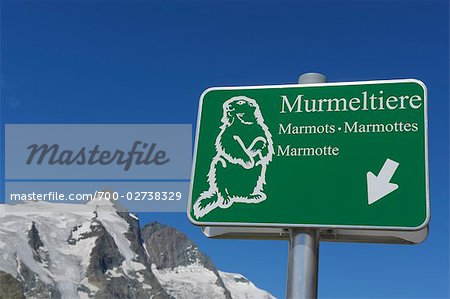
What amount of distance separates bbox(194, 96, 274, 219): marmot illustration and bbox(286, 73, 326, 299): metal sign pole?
331mm

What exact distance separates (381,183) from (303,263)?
25.3 inches

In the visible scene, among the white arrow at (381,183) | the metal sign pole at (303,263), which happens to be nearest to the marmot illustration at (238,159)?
the metal sign pole at (303,263)

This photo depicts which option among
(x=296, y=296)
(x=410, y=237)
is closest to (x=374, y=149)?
(x=410, y=237)

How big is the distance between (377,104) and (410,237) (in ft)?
2.74

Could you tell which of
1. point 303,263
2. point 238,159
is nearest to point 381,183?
point 303,263

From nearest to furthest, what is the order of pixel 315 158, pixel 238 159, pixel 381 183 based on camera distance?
1. pixel 381 183
2. pixel 315 158
3. pixel 238 159

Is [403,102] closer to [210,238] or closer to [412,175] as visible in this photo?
[412,175]

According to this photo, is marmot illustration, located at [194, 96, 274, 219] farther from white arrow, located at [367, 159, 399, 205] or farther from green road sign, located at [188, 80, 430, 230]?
white arrow, located at [367, 159, 399, 205]

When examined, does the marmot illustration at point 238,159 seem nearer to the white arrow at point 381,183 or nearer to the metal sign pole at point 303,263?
the metal sign pole at point 303,263

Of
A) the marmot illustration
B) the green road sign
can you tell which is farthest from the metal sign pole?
the marmot illustration

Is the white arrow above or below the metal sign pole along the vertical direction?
above

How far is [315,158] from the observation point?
12.8 ft

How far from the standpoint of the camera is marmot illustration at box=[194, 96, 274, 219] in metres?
3.93

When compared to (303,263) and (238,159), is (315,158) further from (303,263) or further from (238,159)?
(303,263)
